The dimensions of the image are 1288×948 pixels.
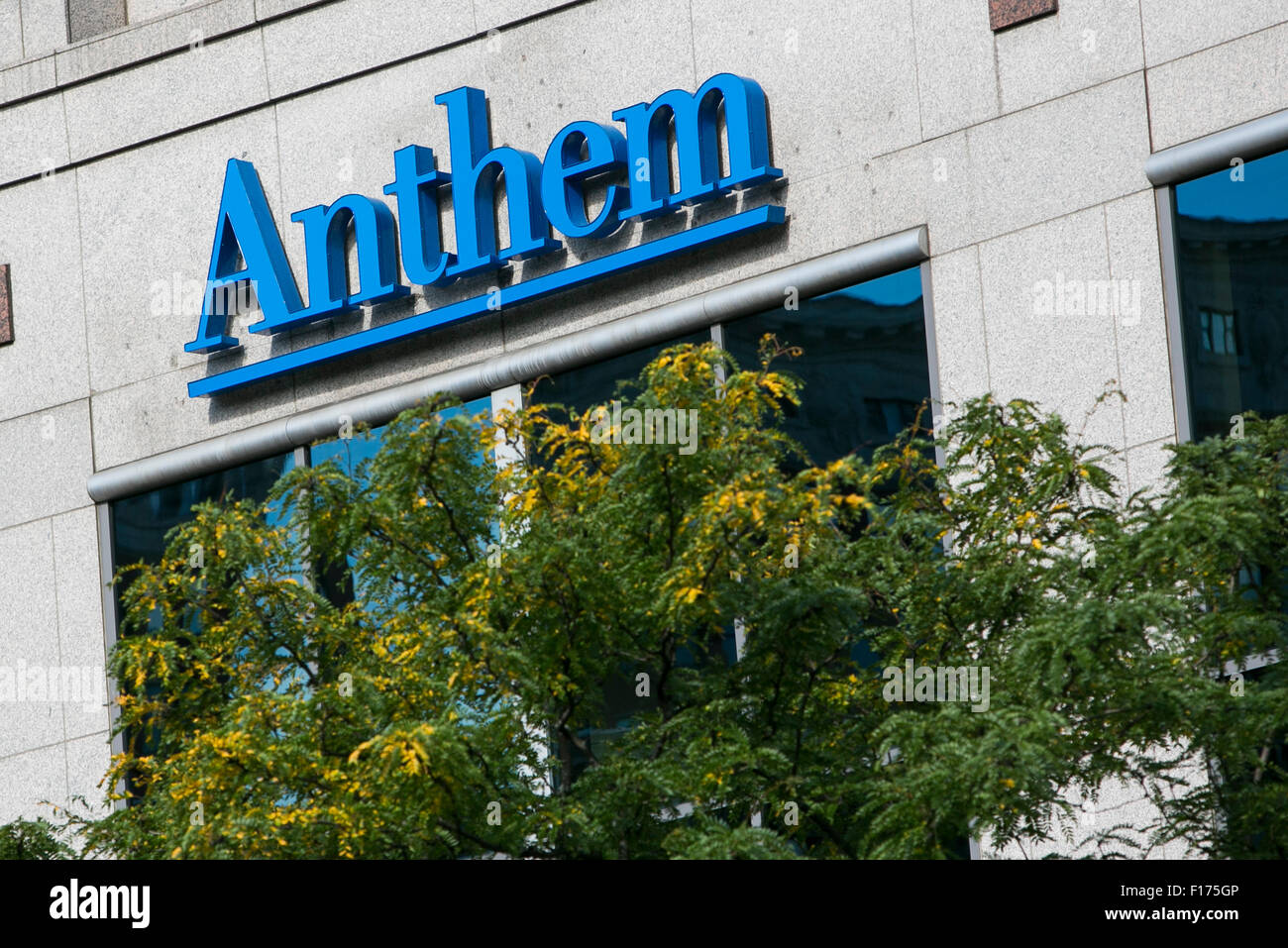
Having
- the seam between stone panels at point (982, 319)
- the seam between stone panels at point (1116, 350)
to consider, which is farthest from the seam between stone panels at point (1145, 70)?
the seam between stone panels at point (982, 319)

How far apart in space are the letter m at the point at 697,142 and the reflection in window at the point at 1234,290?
13.2ft

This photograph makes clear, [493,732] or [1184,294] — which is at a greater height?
[1184,294]

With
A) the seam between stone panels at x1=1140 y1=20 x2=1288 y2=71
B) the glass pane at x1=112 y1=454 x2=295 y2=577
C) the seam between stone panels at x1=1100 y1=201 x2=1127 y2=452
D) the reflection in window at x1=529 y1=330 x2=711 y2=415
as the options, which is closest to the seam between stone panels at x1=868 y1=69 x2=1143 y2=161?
the seam between stone panels at x1=1140 y1=20 x2=1288 y2=71

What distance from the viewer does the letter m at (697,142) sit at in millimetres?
20156

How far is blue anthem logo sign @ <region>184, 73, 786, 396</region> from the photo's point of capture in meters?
20.4

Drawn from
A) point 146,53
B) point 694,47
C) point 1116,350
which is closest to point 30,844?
point 1116,350

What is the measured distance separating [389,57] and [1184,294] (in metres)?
8.98

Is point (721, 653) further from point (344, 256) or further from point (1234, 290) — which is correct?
point (344, 256)

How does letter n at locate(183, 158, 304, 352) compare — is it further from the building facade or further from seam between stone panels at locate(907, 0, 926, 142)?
seam between stone panels at locate(907, 0, 926, 142)

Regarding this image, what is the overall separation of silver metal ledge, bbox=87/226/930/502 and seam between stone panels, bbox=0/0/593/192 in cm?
327

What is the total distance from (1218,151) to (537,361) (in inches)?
266
